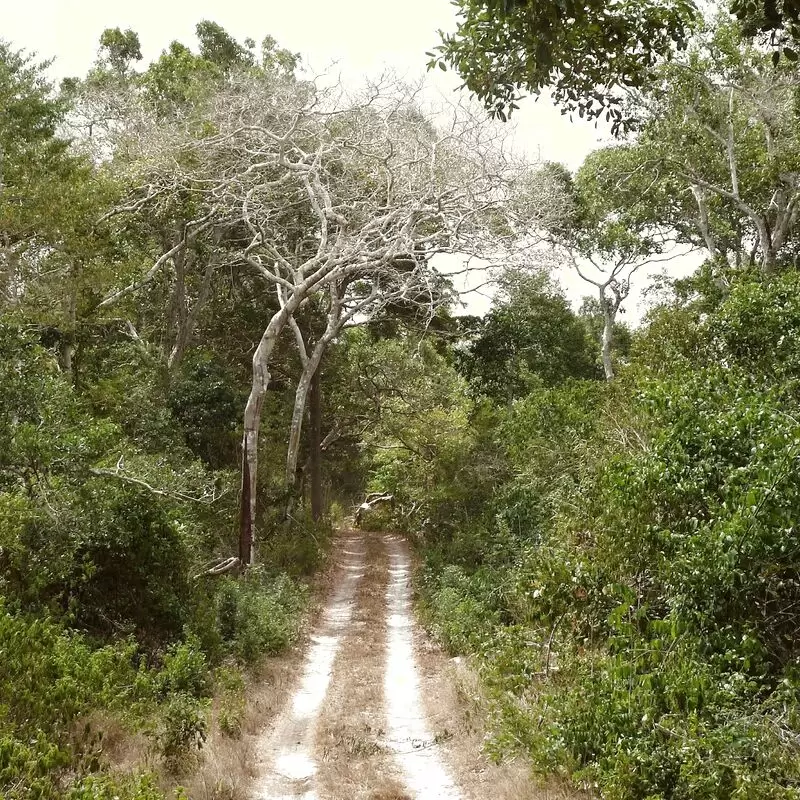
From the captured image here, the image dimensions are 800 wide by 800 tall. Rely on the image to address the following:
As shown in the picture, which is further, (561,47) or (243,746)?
(243,746)

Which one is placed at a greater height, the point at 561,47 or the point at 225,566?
the point at 561,47

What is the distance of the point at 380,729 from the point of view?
10.7 m

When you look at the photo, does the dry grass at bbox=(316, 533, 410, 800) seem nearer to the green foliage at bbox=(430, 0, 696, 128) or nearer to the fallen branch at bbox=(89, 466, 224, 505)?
the fallen branch at bbox=(89, 466, 224, 505)

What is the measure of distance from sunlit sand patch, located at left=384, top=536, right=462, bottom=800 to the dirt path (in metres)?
0.02

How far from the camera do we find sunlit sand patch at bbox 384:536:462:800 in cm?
875

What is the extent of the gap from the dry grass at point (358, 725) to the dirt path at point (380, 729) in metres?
0.02

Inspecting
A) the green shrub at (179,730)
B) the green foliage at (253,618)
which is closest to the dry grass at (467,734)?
the green foliage at (253,618)

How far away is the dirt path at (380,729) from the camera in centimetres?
845

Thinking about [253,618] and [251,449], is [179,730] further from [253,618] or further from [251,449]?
[251,449]

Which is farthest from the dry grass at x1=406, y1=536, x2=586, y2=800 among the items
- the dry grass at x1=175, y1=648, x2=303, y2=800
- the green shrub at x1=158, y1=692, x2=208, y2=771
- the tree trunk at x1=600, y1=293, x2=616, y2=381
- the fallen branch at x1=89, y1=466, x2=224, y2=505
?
the tree trunk at x1=600, y1=293, x2=616, y2=381

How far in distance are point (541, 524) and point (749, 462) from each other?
908 cm

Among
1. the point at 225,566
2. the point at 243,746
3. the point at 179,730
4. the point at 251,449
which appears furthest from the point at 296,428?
the point at 179,730

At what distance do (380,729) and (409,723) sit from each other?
61 centimetres

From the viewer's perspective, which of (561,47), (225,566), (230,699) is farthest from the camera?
(225,566)
